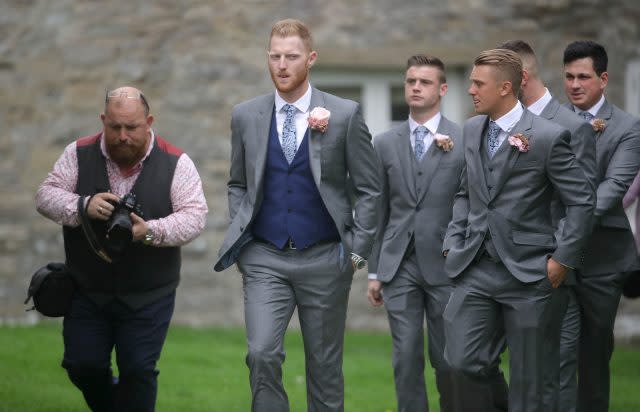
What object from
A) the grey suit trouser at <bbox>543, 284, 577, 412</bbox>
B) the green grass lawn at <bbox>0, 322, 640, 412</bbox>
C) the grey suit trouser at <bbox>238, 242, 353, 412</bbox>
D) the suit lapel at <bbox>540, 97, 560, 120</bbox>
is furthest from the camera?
the green grass lawn at <bbox>0, 322, 640, 412</bbox>

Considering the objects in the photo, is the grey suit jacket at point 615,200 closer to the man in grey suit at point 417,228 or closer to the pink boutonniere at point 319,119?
the man in grey suit at point 417,228

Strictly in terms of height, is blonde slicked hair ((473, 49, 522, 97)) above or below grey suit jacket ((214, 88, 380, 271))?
above

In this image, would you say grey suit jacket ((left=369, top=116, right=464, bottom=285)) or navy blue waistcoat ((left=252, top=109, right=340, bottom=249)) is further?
grey suit jacket ((left=369, top=116, right=464, bottom=285))

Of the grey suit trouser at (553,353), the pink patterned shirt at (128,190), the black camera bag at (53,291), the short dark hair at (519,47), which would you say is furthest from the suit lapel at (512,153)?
the black camera bag at (53,291)

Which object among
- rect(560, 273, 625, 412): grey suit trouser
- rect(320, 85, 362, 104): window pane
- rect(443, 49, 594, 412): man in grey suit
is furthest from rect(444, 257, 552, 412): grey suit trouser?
rect(320, 85, 362, 104): window pane

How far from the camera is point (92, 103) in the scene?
1191 centimetres

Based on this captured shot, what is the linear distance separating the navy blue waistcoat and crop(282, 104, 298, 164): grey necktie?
0.02m

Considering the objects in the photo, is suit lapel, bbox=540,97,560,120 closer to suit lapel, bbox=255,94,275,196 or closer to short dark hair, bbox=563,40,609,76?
short dark hair, bbox=563,40,609,76

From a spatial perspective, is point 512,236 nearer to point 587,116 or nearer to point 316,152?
point 316,152

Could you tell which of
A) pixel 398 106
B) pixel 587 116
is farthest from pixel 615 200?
pixel 398 106

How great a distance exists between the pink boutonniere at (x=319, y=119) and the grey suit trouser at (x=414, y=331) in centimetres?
130

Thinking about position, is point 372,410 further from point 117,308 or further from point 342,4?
point 342,4

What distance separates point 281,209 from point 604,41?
22.9 feet

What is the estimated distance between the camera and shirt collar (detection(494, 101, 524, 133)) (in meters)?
6.21
